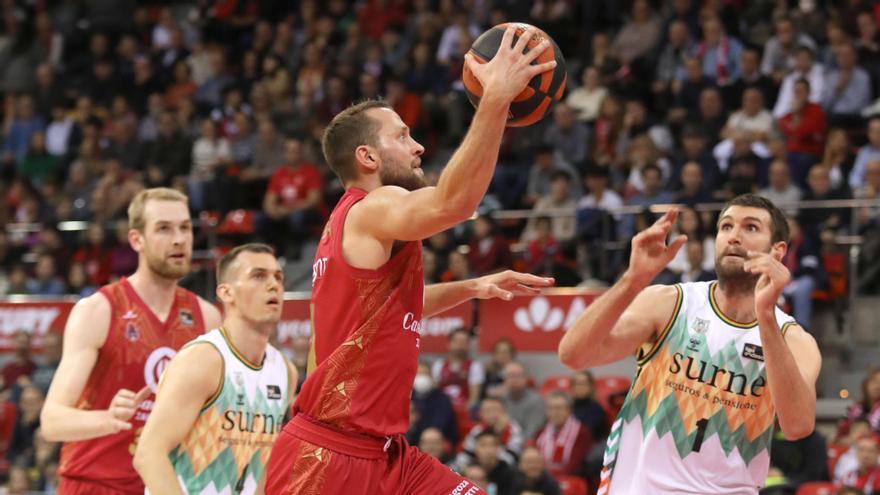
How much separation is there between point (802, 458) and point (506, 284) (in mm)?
6089

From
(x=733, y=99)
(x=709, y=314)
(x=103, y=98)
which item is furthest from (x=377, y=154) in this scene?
(x=103, y=98)

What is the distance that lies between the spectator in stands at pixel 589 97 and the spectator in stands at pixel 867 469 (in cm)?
658

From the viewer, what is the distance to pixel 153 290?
7.54 meters

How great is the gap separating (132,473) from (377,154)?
2.80 meters

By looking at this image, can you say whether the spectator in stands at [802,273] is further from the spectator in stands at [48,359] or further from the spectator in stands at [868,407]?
the spectator in stands at [48,359]

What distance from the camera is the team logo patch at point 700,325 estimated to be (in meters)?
6.29

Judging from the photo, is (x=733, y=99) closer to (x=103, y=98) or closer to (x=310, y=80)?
(x=310, y=80)

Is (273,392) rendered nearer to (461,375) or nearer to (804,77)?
(461,375)

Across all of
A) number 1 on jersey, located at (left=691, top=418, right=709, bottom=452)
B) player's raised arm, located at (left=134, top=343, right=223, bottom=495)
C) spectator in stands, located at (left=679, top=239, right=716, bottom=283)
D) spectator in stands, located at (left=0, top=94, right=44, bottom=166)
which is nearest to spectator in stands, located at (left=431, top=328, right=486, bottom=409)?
spectator in stands, located at (left=679, top=239, right=716, bottom=283)

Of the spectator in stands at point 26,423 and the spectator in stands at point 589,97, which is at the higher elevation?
the spectator in stands at point 589,97

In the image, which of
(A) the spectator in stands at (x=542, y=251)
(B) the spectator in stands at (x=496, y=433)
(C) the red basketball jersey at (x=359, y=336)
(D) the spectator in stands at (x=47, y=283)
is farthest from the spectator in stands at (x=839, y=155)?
(D) the spectator in stands at (x=47, y=283)

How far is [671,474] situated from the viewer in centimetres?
619

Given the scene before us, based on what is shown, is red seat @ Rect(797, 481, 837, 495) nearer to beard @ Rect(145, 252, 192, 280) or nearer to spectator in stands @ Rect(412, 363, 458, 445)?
spectator in stands @ Rect(412, 363, 458, 445)

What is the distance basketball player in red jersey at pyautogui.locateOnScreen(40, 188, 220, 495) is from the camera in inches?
282
